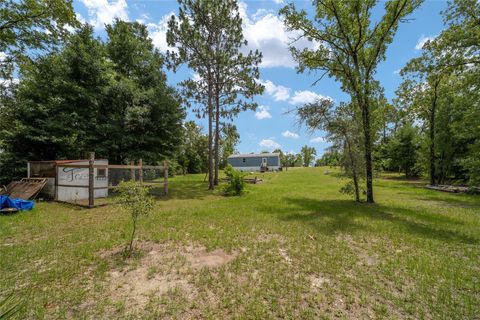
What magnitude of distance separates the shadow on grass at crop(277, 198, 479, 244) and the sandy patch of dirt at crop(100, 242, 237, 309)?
3.34m

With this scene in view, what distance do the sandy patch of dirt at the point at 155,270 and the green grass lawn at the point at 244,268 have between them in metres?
0.02

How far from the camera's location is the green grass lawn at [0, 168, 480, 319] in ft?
8.74

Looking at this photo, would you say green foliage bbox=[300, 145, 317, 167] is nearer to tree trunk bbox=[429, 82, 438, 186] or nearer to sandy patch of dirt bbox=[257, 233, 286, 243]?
tree trunk bbox=[429, 82, 438, 186]

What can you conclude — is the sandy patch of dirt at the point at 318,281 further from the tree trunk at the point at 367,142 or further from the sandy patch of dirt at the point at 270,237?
the tree trunk at the point at 367,142

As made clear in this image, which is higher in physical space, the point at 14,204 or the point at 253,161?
the point at 253,161

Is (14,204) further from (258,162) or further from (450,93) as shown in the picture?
(258,162)

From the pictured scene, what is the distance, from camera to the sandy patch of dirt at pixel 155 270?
293 centimetres

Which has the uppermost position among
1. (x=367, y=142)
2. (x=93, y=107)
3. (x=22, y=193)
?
(x=93, y=107)

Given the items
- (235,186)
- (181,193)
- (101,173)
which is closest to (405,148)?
(235,186)

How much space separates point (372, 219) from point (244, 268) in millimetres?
5383

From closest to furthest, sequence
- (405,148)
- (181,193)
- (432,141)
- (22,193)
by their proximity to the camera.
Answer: (22,193) → (181,193) → (432,141) → (405,148)

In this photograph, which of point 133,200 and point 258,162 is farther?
point 258,162

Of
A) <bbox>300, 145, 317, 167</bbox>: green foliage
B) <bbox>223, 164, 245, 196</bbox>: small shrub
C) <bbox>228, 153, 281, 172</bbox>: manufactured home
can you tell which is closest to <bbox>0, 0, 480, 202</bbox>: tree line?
<bbox>223, 164, 245, 196</bbox>: small shrub

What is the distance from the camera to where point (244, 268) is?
365cm
